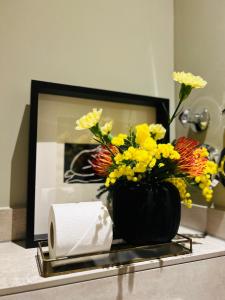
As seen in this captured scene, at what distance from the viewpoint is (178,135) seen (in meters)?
1.07

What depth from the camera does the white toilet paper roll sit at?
60 centimetres

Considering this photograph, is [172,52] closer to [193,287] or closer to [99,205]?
[99,205]

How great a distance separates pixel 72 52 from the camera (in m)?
0.91

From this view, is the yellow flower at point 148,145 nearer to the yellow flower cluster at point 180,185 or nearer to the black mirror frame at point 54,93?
the yellow flower cluster at point 180,185

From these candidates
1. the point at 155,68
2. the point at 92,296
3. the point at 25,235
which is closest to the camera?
the point at 92,296

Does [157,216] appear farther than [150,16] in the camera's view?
No

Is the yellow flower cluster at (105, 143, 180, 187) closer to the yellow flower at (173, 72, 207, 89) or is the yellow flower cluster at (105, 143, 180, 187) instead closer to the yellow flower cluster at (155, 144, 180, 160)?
the yellow flower cluster at (155, 144, 180, 160)

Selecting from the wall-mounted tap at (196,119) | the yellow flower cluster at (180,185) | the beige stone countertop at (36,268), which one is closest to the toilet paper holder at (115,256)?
the beige stone countertop at (36,268)

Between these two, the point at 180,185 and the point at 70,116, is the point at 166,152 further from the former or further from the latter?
the point at 70,116

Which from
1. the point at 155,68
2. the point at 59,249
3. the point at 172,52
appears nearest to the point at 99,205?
the point at 59,249

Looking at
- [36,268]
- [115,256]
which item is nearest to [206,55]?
[115,256]

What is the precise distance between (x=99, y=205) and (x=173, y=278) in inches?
10.9

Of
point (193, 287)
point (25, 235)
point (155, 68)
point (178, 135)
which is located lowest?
point (193, 287)

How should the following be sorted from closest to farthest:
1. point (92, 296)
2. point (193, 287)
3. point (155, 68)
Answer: point (92, 296)
point (193, 287)
point (155, 68)
